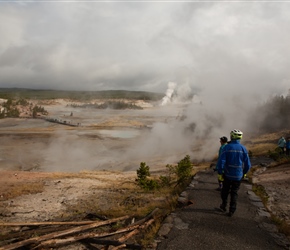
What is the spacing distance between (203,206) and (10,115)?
245ft

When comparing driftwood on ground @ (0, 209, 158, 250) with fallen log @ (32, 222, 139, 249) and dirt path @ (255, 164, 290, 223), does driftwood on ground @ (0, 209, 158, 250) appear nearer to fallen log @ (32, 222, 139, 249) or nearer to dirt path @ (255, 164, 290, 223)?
fallen log @ (32, 222, 139, 249)

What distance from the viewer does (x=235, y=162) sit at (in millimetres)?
6145

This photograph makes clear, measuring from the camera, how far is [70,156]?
98.2 feet

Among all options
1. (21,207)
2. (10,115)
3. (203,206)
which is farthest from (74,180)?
(10,115)

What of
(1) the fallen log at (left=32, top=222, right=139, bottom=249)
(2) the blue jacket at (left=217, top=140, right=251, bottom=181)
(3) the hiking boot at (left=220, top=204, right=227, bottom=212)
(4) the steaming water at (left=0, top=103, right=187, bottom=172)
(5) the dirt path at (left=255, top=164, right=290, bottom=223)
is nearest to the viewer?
(1) the fallen log at (left=32, top=222, right=139, bottom=249)

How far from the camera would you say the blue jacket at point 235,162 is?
6.12 metres

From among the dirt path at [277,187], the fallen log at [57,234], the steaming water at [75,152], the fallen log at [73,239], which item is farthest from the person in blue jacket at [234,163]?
the steaming water at [75,152]

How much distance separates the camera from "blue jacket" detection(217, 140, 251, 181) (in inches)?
241

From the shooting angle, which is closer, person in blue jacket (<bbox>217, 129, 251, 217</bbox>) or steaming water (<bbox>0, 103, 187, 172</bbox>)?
person in blue jacket (<bbox>217, 129, 251, 217</bbox>)

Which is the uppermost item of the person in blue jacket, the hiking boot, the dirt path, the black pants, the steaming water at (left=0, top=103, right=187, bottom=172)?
the person in blue jacket

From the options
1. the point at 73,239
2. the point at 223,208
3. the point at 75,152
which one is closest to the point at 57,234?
the point at 73,239

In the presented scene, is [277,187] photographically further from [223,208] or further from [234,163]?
[234,163]

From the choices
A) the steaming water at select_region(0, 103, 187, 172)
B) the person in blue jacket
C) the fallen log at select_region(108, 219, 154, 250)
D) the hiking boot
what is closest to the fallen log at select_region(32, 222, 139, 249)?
the fallen log at select_region(108, 219, 154, 250)

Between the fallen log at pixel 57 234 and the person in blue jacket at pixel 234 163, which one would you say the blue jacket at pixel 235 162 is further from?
the fallen log at pixel 57 234
